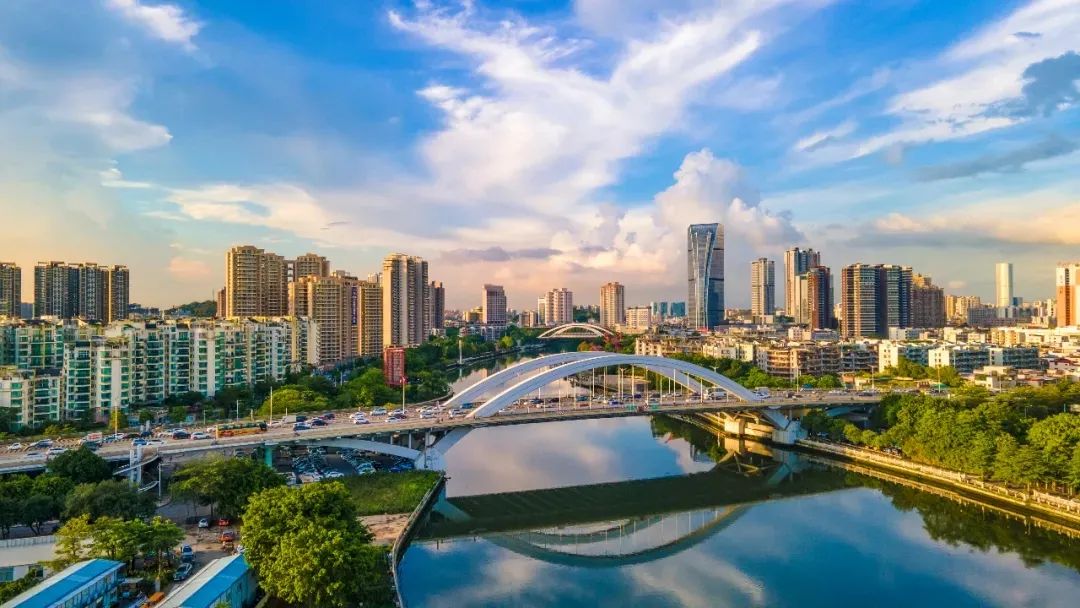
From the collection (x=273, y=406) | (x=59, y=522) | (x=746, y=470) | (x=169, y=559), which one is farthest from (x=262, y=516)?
(x=746, y=470)

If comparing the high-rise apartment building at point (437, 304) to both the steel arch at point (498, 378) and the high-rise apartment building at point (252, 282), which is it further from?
the steel arch at point (498, 378)

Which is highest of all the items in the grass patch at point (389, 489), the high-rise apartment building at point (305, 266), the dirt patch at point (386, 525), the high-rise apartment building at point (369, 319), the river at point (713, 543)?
the high-rise apartment building at point (305, 266)

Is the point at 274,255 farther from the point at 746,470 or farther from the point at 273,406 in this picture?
the point at 746,470

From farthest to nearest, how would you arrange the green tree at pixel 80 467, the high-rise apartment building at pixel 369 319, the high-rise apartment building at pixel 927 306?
1. the high-rise apartment building at pixel 927 306
2. the high-rise apartment building at pixel 369 319
3. the green tree at pixel 80 467

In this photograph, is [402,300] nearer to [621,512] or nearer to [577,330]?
[577,330]

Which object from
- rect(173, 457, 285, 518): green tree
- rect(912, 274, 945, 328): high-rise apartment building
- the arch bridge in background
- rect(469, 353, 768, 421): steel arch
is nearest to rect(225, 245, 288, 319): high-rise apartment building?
rect(469, 353, 768, 421): steel arch

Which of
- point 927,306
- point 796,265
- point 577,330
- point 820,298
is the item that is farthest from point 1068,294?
point 577,330

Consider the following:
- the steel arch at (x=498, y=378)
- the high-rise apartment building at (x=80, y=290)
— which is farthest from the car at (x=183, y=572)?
the high-rise apartment building at (x=80, y=290)

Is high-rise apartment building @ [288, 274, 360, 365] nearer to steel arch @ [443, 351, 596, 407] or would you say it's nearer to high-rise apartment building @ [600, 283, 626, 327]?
steel arch @ [443, 351, 596, 407]
